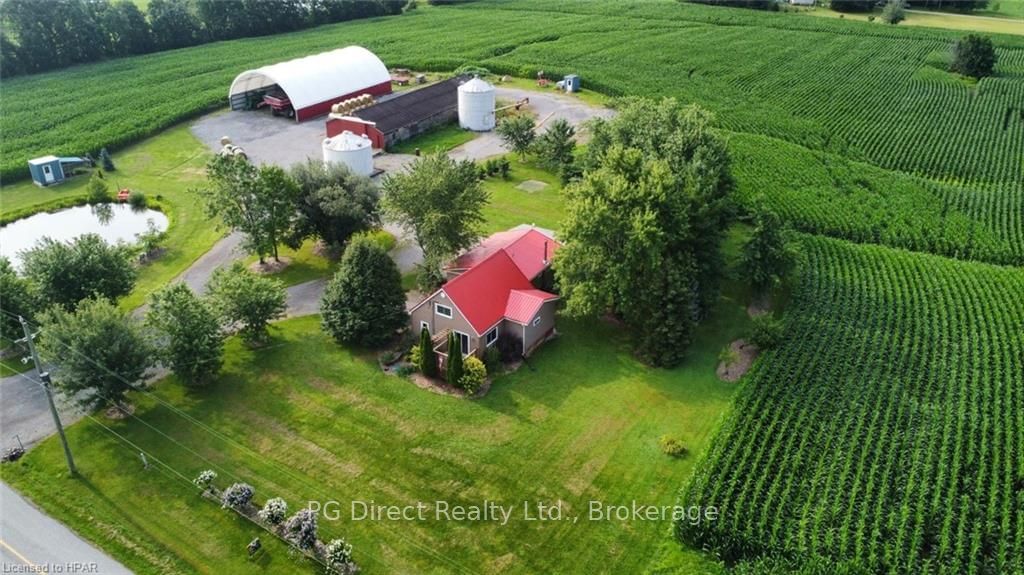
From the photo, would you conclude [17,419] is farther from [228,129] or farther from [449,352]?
[228,129]

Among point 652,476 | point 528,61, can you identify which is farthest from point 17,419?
point 528,61

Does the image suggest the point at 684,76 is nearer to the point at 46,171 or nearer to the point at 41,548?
the point at 46,171

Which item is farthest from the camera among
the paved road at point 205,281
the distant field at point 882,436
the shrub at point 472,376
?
the shrub at point 472,376

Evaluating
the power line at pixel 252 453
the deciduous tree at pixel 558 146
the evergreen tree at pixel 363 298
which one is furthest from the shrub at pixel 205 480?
the deciduous tree at pixel 558 146

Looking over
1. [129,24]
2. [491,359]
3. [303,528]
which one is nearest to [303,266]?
[491,359]

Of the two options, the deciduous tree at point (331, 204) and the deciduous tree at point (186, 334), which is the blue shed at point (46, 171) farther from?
the deciduous tree at point (186, 334)

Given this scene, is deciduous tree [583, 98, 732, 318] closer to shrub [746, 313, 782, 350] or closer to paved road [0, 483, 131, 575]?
shrub [746, 313, 782, 350]
